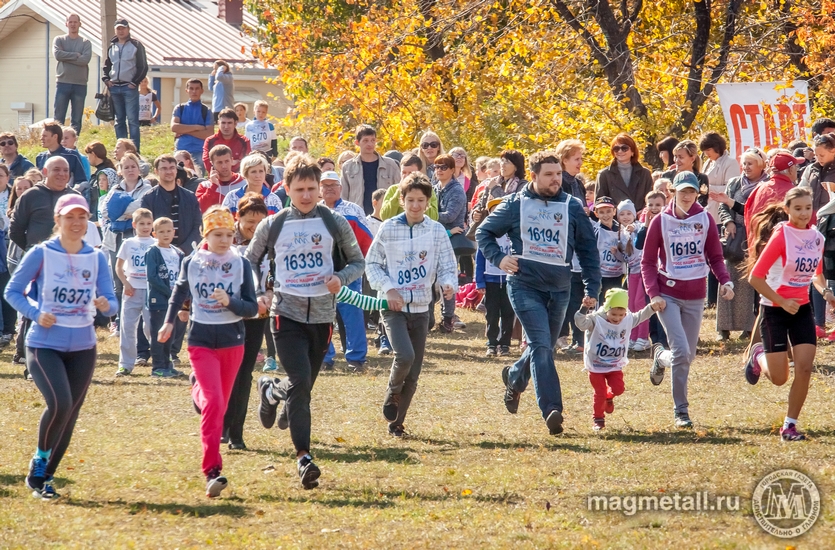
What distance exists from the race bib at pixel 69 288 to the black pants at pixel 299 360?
115 centimetres

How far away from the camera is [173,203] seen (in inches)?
535

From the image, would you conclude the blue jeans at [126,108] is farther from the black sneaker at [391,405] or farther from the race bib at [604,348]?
the race bib at [604,348]

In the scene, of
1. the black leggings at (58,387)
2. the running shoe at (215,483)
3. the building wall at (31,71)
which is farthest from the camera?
the building wall at (31,71)

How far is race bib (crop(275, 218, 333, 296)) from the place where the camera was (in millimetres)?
7770

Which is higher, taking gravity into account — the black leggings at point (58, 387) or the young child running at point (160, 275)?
the young child running at point (160, 275)

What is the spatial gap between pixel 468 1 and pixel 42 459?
15851 millimetres

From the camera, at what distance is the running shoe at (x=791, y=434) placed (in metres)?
8.60

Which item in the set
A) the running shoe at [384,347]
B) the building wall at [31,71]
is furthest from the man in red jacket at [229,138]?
the building wall at [31,71]

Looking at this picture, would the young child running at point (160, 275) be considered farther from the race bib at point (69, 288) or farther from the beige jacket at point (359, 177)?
the race bib at point (69, 288)

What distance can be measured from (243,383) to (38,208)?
567 cm

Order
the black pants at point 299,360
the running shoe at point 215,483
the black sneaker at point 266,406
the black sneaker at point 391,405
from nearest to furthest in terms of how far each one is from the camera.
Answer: the running shoe at point 215,483 < the black pants at point 299,360 < the black sneaker at point 266,406 < the black sneaker at point 391,405

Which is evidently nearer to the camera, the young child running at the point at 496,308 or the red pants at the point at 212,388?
the red pants at the point at 212,388

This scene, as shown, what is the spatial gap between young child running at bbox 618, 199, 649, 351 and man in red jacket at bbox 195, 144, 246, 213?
4.26 m

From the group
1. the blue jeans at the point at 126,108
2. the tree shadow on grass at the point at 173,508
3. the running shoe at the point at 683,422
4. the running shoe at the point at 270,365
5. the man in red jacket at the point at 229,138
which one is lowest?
the tree shadow on grass at the point at 173,508
